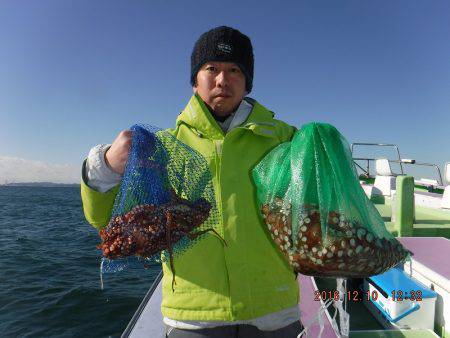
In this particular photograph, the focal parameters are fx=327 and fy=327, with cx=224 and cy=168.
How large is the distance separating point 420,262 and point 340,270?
3.36 m

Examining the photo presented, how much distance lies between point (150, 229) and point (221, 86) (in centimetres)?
98

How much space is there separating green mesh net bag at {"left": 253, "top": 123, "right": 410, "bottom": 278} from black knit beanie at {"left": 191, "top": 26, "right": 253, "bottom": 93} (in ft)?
2.59

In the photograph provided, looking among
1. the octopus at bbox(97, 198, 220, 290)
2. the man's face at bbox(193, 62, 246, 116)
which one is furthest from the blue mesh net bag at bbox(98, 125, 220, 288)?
the man's face at bbox(193, 62, 246, 116)

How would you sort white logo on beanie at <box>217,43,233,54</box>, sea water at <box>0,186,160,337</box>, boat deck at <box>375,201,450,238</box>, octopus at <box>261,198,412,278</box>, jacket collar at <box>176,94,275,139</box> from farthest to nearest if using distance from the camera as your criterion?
sea water at <box>0,186,160,337</box> → boat deck at <box>375,201,450,238</box> → white logo on beanie at <box>217,43,233,54</box> → jacket collar at <box>176,94,275,139</box> → octopus at <box>261,198,412,278</box>

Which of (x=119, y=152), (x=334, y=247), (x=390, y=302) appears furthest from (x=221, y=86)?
(x=390, y=302)

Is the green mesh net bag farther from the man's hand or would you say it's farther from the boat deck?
the boat deck

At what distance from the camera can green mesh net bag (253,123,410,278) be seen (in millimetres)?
1501

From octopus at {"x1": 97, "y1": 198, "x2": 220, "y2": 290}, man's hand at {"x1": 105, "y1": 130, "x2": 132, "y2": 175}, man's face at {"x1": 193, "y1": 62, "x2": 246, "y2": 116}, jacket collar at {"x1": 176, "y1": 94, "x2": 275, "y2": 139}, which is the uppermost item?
man's face at {"x1": 193, "y1": 62, "x2": 246, "y2": 116}

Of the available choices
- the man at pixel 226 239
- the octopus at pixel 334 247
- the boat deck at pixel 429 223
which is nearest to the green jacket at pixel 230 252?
the man at pixel 226 239

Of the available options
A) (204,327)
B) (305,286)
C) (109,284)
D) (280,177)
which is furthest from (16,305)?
(280,177)

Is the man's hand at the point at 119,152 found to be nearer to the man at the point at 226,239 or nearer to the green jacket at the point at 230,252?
the man at the point at 226,239

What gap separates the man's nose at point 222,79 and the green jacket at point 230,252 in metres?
0.18

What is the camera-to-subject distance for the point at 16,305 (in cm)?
846

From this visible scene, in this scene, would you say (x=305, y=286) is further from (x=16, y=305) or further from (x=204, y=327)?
(x=16, y=305)
